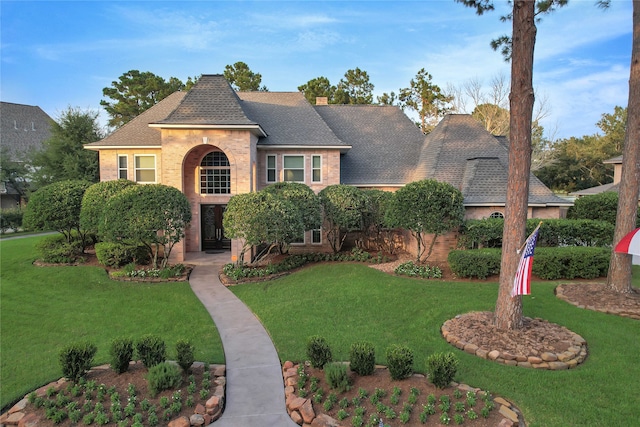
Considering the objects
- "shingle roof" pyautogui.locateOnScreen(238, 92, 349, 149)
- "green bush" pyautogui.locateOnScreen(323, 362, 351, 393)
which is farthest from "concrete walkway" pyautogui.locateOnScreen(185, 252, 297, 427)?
"shingle roof" pyautogui.locateOnScreen(238, 92, 349, 149)

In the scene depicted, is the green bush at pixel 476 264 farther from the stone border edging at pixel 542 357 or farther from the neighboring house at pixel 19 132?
the neighboring house at pixel 19 132

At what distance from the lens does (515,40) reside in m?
7.59

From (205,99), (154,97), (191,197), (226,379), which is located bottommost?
(226,379)

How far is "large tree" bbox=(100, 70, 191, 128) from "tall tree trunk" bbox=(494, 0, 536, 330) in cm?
3263

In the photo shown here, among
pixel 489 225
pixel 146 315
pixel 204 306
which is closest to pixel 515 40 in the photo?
pixel 489 225

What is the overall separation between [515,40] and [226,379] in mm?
8435

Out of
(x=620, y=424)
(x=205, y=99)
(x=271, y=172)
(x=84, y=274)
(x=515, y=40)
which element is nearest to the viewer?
(x=620, y=424)

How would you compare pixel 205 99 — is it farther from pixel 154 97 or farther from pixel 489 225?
pixel 154 97

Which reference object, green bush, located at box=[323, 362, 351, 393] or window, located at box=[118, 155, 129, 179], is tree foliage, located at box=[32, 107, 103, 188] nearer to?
window, located at box=[118, 155, 129, 179]

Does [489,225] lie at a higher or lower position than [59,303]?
higher

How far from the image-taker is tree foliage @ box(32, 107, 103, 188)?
2745 centimetres

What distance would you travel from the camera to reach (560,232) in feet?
47.1

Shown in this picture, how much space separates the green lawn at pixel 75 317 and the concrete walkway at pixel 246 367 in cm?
33

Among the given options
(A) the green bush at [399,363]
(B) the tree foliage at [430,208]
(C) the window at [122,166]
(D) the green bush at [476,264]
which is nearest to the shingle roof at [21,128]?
(C) the window at [122,166]
